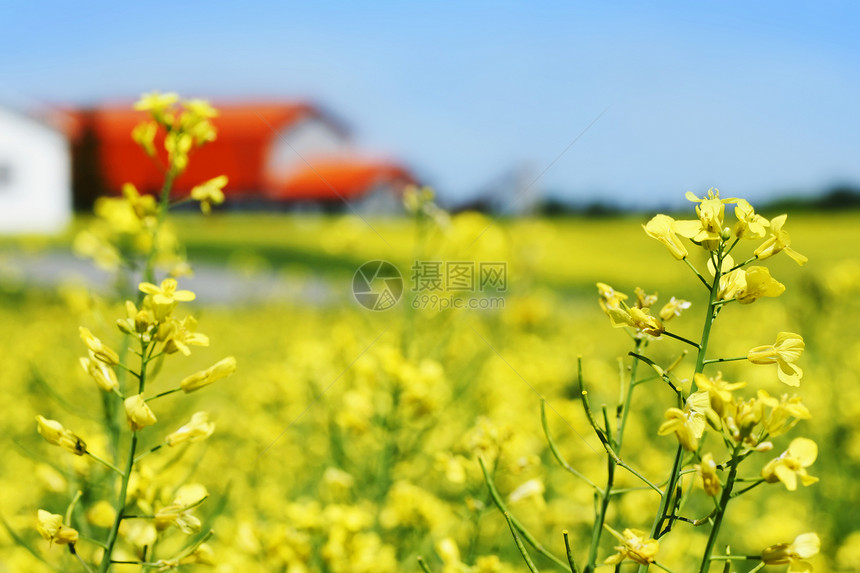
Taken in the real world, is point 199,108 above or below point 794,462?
above

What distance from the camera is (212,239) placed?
355 inches

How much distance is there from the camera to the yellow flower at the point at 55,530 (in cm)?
65

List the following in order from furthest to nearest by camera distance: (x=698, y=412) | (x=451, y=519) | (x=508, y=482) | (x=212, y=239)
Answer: (x=212, y=239) < (x=508, y=482) < (x=451, y=519) < (x=698, y=412)

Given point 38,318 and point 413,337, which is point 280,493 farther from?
point 38,318

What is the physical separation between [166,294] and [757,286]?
0.54m

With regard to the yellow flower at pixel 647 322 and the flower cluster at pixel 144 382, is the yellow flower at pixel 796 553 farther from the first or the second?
the flower cluster at pixel 144 382

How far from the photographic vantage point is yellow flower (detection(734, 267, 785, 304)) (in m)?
0.55

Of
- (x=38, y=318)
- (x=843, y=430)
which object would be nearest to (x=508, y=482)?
(x=843, y=430)

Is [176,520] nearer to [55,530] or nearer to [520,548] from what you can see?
[55,530]

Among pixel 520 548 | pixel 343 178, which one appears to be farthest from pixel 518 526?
pixel 343 178

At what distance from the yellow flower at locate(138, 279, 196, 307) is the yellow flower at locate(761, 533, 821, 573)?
0.56 meters

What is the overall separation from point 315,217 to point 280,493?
395 centimetres

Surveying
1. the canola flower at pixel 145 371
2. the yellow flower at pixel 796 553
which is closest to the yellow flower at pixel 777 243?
the yellow flower at pixel 796 553

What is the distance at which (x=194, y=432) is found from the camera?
70 centimetres
